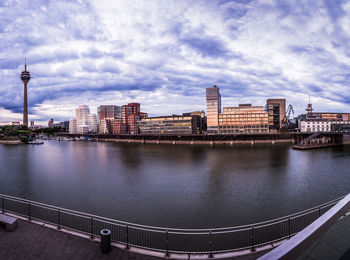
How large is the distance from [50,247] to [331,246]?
42.2 feet

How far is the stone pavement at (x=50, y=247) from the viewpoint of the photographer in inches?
385

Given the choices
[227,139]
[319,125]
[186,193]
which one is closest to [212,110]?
[227,139]

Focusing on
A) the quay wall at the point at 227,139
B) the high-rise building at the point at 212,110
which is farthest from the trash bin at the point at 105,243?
the high-rise building at the point at 212,110

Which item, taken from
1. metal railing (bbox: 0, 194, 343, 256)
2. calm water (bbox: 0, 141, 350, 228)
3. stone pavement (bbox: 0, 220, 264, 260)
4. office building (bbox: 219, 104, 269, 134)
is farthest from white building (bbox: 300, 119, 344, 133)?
stone pavement (bbox: 0, 220, 264, 260)

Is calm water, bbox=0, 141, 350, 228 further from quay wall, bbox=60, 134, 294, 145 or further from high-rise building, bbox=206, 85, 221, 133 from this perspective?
high-rise building, bbox=206, 85, 221, 133

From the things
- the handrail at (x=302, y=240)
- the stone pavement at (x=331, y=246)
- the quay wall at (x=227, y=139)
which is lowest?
the quay wall at (x=227, y=139)

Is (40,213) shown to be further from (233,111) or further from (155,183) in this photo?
(233,111)

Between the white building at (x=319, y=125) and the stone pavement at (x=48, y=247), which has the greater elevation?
the white building at (x=319, y=125)

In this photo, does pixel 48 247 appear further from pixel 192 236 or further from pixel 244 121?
pixel 244 121

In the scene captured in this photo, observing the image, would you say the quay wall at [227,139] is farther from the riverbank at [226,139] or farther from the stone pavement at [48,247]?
the stone pavement at [48,247]

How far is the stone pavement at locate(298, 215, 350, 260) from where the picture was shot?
319 inches

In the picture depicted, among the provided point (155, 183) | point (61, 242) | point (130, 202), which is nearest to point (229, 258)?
point (61, 242)

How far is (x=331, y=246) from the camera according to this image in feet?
28.7

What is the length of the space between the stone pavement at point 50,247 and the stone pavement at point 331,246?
7.70 ft
